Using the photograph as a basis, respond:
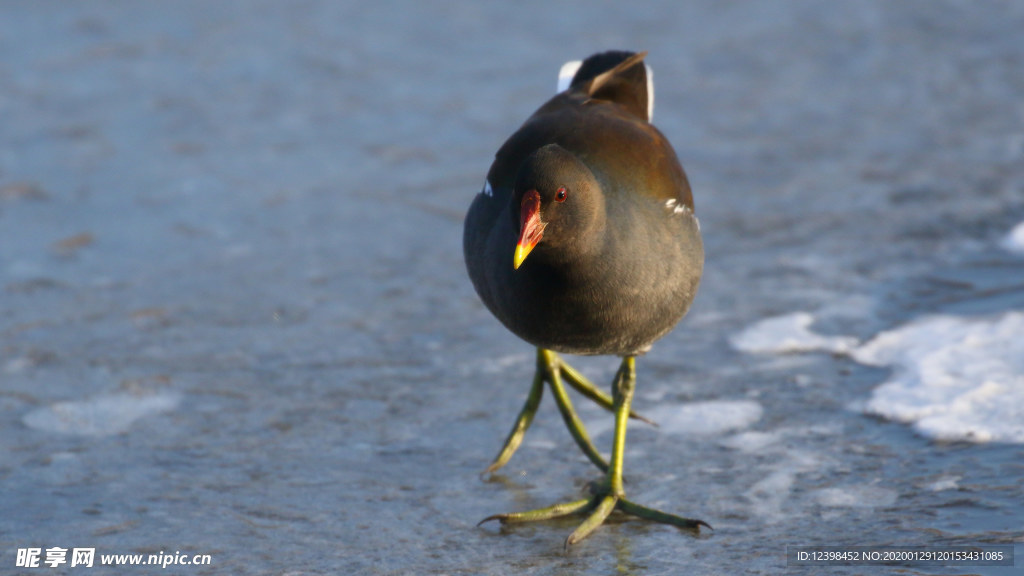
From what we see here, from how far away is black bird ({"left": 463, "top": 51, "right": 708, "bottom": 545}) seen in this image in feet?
10.5

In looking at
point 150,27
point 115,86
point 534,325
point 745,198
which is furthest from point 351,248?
point 150,27

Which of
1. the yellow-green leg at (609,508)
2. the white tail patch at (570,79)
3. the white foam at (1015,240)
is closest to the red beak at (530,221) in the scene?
the yellow-green leg at (609,508)

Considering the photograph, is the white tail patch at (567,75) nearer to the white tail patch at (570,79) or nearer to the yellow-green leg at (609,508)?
the white tail patch at (570,79)

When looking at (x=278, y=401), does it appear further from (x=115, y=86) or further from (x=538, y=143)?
(x=115, y=86)

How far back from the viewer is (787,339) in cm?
461

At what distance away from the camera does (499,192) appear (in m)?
3.59

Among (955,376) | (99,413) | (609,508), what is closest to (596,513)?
(609,508)

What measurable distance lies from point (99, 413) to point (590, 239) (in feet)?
6.60

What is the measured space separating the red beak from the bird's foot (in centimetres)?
82

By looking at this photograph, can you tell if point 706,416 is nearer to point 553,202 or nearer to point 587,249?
point 587,249

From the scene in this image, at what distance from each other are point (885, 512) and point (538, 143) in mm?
1463

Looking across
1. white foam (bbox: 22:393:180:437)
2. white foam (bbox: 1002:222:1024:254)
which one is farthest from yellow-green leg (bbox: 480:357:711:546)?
white foam (bbox: 1002:222:1024:254)

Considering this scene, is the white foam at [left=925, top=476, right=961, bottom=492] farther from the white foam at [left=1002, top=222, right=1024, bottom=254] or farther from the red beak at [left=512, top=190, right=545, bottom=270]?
the white foam at [left=1002, top=222, right=1024, bottom=254]

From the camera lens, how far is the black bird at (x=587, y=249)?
3203mm
